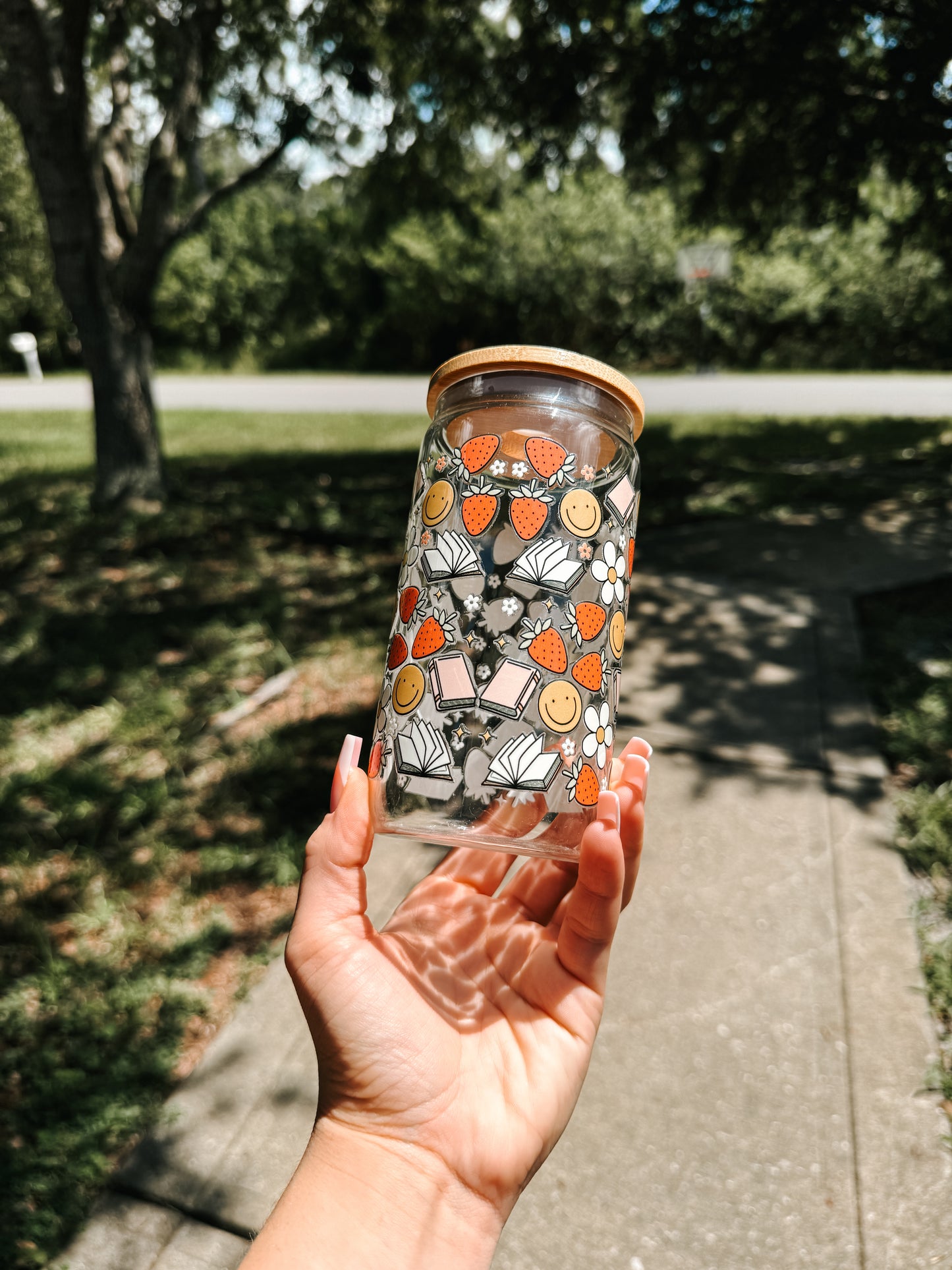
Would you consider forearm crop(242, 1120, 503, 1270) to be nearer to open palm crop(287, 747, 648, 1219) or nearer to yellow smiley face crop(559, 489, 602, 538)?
open palm crop(287, 747, 648, 1219)

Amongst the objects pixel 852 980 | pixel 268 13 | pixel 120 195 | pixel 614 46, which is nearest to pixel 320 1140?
pixel 852 980

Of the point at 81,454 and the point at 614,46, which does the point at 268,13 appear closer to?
the point at 614,46

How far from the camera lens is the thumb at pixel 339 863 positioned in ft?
4.82

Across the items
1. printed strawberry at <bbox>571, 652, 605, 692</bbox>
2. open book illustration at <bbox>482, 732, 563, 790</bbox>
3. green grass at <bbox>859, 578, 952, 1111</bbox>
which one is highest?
printed strawberry at <bbox>571, 652, 605, 692</bbox>

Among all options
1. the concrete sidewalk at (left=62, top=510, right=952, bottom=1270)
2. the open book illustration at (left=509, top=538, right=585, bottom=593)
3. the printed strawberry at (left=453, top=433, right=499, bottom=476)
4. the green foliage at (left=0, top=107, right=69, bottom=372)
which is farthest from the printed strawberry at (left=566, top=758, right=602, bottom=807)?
the green foliage at (left=0, top=107, right=69, bottom=372)

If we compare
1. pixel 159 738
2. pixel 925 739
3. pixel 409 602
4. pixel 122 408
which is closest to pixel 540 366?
pixel 409 602

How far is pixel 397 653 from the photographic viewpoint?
5.18 feet

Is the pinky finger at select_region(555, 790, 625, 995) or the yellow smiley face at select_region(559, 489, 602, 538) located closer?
the pinky finger at select_region(555, 790, 625, 995)

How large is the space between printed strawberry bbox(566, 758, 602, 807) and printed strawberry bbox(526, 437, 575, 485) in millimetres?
515

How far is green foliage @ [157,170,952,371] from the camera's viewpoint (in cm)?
1877

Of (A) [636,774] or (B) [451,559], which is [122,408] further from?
(A) [636,774]

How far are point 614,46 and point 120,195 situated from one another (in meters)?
4.17

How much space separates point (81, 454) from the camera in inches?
410

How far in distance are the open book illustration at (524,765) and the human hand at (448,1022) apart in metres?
0.11
